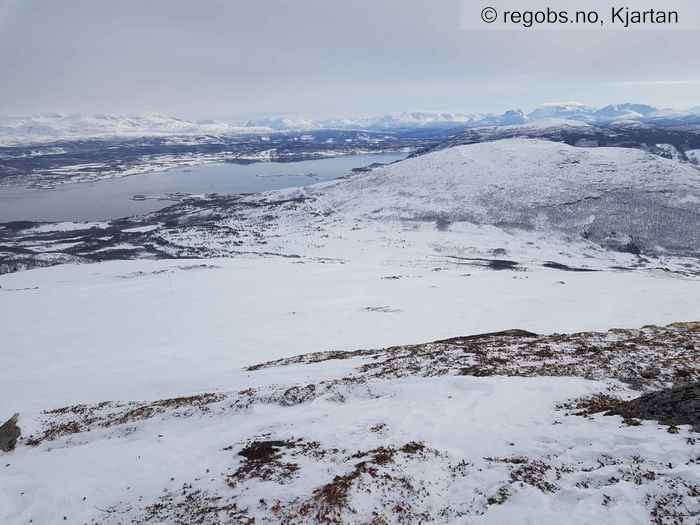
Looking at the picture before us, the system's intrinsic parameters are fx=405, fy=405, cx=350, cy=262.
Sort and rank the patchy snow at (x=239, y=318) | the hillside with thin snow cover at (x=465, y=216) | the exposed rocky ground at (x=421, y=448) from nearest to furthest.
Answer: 1. the exposed rocky ground at (x=421, y=448)
2. the patchy snow at (x=239, y=318)
3. the hillside with thin snow cover at (x=465, y=216)

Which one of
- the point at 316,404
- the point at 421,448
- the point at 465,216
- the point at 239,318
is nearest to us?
the point at 421,448

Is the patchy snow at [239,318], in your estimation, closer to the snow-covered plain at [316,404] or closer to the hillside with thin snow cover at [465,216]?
the snow-covered plain at [316,404]

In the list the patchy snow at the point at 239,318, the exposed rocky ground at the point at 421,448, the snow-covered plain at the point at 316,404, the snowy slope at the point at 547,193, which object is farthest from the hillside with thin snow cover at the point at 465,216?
the exposed rocky ground at the point at 421,448

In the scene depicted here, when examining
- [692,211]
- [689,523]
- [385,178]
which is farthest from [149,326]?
[385,178]

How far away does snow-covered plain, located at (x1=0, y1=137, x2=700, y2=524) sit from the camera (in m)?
9.02

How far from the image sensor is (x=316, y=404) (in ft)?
49.8

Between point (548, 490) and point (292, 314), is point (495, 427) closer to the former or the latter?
point (548, 490)

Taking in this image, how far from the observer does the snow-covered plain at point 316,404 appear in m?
9.02

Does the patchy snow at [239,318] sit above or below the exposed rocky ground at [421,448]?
below

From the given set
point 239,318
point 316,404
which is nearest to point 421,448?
point 316,404

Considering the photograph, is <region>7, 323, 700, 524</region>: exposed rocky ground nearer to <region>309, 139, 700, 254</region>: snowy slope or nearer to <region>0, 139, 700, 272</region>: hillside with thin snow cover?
<region>0, 139, 700, 272</region>: hillside with thin snow cover

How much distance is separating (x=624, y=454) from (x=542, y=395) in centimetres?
448

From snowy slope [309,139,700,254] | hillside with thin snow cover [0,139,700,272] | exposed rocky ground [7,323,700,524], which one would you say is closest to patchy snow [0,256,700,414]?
exposed rocky ground [7,323,700,524]

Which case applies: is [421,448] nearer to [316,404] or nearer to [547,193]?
[316,404]
